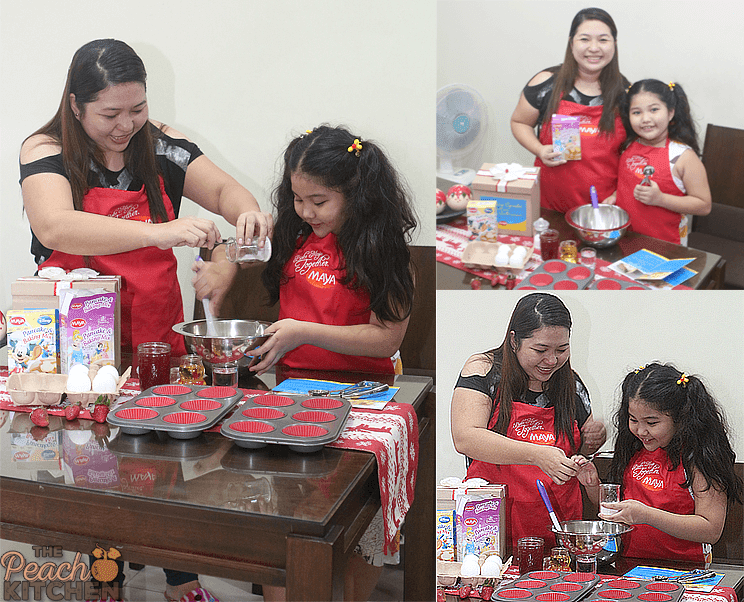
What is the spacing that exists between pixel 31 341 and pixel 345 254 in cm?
73

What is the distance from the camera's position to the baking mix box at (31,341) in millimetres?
1431

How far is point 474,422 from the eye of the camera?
6.08 ft

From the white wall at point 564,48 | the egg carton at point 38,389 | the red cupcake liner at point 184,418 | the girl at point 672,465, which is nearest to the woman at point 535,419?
the girl at point 672,465

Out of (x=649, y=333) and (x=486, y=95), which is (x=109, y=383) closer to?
(x=649, y=333)

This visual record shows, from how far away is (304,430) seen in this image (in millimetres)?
1181

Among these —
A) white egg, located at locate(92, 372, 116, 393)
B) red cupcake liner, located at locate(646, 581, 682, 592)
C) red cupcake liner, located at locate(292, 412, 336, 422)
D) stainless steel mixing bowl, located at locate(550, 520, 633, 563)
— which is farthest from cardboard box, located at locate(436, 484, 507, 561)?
white egg, located at locate(92, 372, 116, 393)

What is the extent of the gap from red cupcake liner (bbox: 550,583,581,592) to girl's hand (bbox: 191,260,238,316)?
108cm

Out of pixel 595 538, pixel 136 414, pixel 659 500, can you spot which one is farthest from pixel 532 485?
pixel 136 414

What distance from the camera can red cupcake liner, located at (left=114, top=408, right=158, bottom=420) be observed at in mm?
1233

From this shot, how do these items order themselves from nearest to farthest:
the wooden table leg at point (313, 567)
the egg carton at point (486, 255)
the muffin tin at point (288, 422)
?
the wooden table leg at point (313, 567) < the muffin tin at point (288, 422) < the egg carton at point (486, 255)

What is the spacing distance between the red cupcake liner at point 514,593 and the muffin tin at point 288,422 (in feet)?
1.96

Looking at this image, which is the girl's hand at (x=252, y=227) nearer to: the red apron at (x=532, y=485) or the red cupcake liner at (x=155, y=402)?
the red cupcake liner at (x=155, y=402)

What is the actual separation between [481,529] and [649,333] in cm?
67

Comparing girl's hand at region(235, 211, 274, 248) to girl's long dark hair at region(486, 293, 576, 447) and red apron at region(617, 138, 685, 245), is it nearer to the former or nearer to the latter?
girl's long dark hair at region(486, 293, 576, 447)
